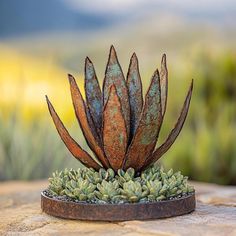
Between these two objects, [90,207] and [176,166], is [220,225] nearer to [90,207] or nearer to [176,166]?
[90,207]

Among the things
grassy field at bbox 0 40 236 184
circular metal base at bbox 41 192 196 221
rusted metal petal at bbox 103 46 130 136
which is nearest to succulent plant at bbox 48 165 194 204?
circular metal base at bbox 41 192 196 221

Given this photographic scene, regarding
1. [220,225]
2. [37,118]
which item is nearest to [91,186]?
[220,225]

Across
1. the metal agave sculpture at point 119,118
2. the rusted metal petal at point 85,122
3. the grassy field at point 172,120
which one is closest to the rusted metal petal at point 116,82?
the metal agave sculpture at point 119,118

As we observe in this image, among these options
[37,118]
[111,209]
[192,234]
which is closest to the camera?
[192,234]

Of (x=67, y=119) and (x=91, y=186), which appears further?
(x=67, y=119)

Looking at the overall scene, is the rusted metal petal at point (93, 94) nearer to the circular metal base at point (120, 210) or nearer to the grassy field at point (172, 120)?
the circular metal base at point (120, 210)

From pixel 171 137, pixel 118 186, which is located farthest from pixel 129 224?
pixel 171 137

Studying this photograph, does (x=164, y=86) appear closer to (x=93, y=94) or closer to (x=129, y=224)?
(x=93, y=94)
